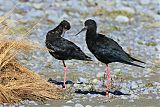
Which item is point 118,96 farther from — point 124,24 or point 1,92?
point 124,24

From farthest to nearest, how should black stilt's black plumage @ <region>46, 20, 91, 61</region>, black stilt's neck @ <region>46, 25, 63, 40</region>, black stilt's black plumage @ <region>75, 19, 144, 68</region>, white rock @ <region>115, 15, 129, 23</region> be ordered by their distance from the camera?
white rock @ <region>115, 15, 129, 23</region>, black stilt's neck @ <region>46, 25, 63, 40</region>, black stilt's black plumage @ <region>46, 20, 91, 61</region>, black stilt's black plumage @ <region>75, 19, 144, 68</region>

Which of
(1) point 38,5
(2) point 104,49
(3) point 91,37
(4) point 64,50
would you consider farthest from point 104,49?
(1) point 38,5

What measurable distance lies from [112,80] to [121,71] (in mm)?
1224

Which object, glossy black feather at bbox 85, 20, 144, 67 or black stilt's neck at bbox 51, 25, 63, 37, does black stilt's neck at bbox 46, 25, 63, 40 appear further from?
glossy black feather at bbox 85, 20, 144, 67

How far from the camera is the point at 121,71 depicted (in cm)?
1190

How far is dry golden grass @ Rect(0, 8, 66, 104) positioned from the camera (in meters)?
9.15

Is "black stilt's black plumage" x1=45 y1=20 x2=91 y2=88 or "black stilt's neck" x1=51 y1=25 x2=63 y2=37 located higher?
"black stilt's neck" x1=51 y1=25 x2=63 y2=37

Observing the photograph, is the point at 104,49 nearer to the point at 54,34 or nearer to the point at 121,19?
the point at 54,34

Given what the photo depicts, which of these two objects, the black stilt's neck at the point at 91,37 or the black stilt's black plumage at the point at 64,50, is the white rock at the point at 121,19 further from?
the black stilt's neck at the point at 91,37

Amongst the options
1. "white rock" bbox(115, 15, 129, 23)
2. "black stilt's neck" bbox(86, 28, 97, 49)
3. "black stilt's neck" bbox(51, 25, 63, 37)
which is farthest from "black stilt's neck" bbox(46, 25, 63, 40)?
"white rock" bbox(115, 15, 129, 23)

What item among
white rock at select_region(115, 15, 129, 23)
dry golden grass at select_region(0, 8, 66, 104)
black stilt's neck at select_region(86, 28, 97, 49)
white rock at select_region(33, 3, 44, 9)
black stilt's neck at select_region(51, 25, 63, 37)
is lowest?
dry golden grass at select_region(0, 8, 66, 104)

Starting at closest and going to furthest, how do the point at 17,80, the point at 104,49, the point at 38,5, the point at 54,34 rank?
1. the point at 17,80
2. the point at 104,49
3. the point at 54,34
4. the point at 38,5

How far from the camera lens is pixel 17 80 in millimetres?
9320

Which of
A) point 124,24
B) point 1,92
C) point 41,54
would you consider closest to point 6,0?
point 124,24
